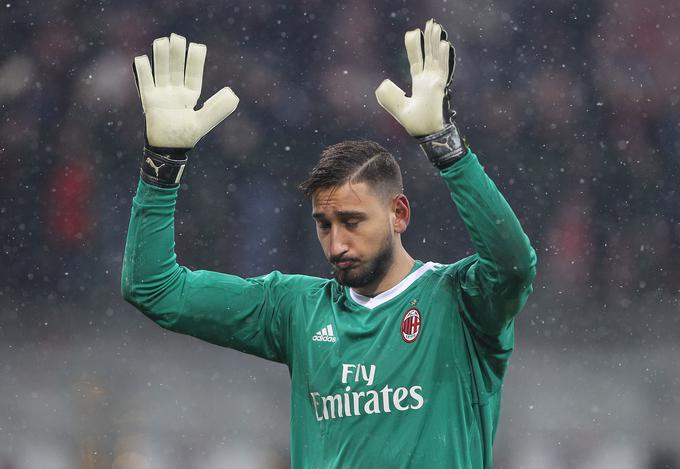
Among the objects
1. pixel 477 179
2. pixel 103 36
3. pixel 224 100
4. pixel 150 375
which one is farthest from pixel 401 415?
pixel 103 36

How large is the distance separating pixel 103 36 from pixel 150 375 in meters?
2.51

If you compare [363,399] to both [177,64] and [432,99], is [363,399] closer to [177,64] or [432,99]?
[432,99]

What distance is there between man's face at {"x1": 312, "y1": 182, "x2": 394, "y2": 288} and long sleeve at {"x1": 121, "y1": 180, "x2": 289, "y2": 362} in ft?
1.06

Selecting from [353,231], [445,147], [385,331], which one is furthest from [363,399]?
[445,147]

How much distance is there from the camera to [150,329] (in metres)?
7.48

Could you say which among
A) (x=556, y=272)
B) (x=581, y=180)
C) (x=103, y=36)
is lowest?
(x=556, y=272)

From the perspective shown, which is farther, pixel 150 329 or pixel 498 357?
pixel 150 329

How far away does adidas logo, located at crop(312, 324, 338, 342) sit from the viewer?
288 cm

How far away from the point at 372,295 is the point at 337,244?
0.22 meters

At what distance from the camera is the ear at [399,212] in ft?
9.46

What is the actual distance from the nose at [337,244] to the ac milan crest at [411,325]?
0.78 feet

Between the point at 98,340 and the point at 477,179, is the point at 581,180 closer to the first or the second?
the point at 98,340

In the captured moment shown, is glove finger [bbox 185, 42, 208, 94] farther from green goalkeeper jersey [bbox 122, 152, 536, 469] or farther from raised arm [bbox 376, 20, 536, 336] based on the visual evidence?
raised arm [bbox 376, 20, 536, 336]

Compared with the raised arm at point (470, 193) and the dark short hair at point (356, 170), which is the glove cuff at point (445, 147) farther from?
the dark short hair at point (356, 170)
